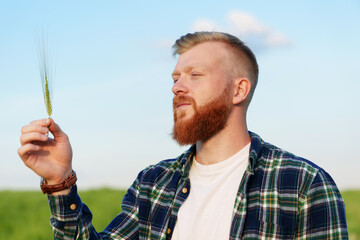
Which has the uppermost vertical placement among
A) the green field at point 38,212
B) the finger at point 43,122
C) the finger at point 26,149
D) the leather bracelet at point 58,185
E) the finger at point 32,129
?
the finger at point 43,122

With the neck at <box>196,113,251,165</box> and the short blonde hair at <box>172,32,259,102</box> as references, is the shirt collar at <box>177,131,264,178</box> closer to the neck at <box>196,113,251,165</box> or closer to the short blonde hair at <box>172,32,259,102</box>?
the neck at <box>196,113,251,165</box>

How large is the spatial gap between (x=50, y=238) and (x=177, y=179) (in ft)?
24.4

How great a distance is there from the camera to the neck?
4.49 m

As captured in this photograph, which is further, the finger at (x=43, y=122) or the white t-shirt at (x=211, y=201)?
the white t-shirt at (x=211, y=201)

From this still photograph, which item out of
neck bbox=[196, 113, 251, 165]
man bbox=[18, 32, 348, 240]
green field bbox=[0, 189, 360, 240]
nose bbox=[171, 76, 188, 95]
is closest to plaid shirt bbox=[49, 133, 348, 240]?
man bbox=[18, 32, 348, 240]

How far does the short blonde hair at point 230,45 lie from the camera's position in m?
5.01

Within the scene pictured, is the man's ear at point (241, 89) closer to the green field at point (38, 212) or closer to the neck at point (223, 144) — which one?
the neck at point (223, 144)

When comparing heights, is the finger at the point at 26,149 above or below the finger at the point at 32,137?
below

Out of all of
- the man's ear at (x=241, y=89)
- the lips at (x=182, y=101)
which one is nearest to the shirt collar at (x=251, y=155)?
the man's ear at (x=241, y=89)

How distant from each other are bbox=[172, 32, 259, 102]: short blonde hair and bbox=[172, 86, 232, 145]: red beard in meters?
0.54

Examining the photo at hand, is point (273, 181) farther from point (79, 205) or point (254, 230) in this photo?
point (79, 205)

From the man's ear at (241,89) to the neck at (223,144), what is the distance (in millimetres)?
234

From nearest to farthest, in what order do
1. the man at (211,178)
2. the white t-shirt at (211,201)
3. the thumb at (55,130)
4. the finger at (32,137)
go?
the finger at (32,137)
the thumb at (55,130)
the man at (211,178)
the white t-shirt at (211,201)

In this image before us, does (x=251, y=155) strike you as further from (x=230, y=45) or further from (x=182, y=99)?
(x=230, y=45)
